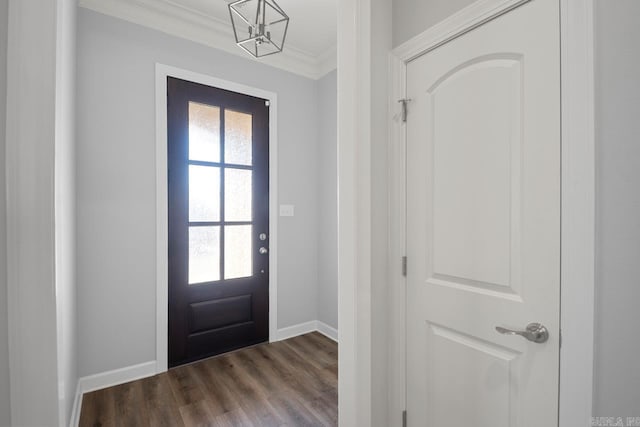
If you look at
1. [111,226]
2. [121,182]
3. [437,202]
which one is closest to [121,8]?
[121,182]

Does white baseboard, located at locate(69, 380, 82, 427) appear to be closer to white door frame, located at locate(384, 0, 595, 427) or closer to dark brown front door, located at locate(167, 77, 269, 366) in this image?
dark brown front door, located at locate(167, 77, 269, 366)

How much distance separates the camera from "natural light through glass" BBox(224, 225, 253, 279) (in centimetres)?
253

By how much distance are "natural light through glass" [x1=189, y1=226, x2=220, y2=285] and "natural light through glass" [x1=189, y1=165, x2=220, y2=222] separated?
12 centimetres

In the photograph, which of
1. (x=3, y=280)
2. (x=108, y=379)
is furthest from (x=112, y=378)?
(x=3, y=280)

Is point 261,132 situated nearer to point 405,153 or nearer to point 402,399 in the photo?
point 405,153

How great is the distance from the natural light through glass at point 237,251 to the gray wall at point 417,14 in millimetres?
1933

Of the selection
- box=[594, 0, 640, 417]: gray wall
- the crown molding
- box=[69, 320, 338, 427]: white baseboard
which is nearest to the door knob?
box=[594, 0, 640, 417]: gray wall

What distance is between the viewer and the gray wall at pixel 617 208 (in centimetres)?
72

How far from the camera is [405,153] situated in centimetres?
134

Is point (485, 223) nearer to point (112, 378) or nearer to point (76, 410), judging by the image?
point (76, 410)

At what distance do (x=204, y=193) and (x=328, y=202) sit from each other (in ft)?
3.94

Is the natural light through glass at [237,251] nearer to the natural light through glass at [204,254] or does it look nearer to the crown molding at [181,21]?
the natural light through glass at [204,254]

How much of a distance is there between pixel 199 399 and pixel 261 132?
2.21 metres

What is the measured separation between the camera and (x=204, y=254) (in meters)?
2.42
